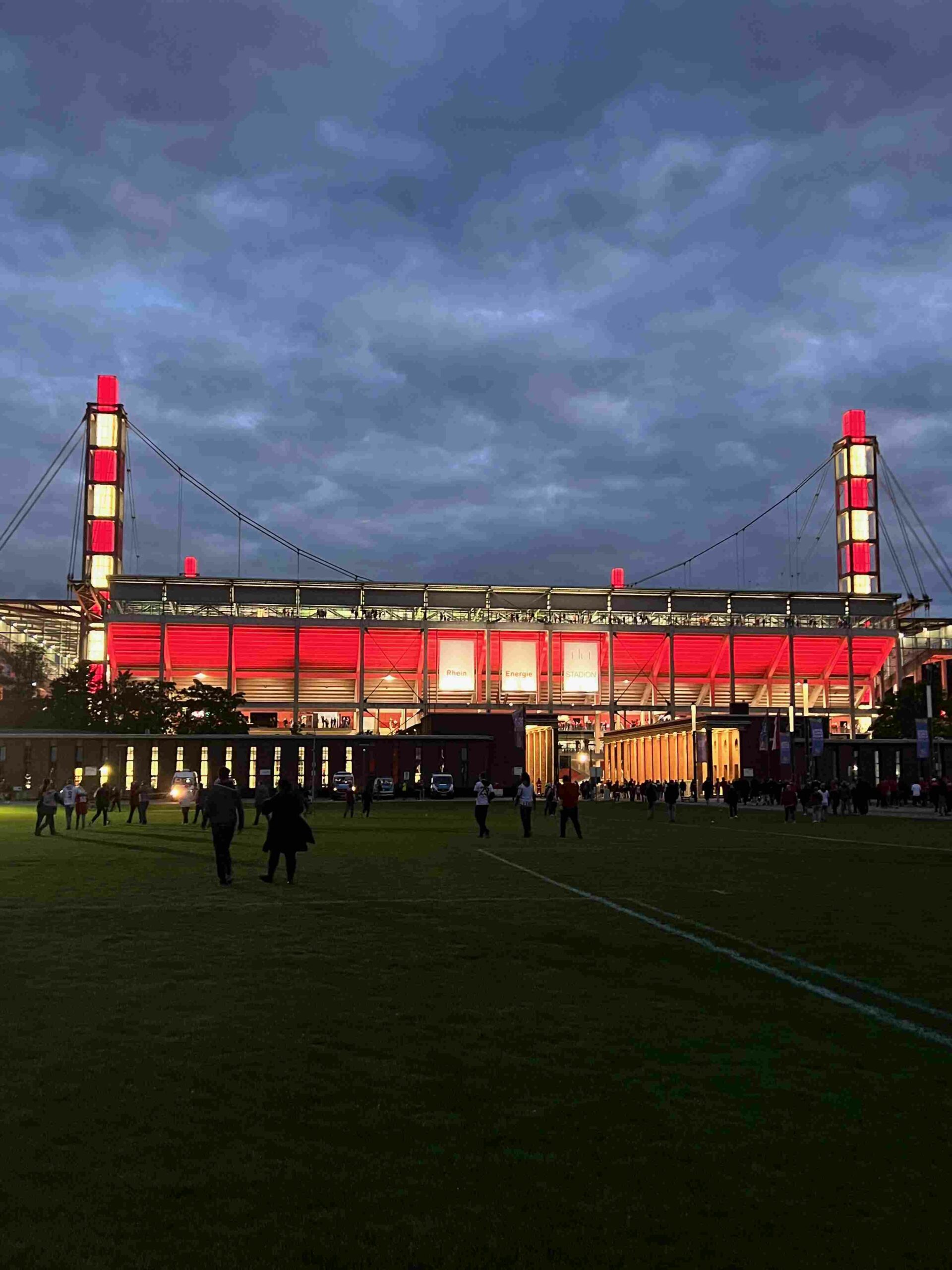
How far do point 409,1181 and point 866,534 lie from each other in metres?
140

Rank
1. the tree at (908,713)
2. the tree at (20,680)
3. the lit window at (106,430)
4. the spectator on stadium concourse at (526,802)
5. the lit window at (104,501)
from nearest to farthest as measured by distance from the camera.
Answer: the spectator on stadium concourse at (526,802)
the tree at (908,713)
the tree at (20,680)
the lit window at (104,501)
the lit window at (106,430)

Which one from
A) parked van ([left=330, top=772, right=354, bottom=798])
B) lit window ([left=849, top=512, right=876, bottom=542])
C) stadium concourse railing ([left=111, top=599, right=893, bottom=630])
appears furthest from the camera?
lit window ([left=849, top=512, right=876, bottom=542])

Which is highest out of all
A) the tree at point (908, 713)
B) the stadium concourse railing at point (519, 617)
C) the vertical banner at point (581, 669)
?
the stadium concourse railing at point (519, 617)

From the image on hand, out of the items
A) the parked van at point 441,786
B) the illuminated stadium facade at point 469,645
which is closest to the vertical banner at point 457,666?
the illuminated stadium facade at point 469,645

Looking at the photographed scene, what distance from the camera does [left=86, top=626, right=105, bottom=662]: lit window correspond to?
387ft

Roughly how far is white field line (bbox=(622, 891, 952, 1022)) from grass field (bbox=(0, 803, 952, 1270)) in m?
0.05

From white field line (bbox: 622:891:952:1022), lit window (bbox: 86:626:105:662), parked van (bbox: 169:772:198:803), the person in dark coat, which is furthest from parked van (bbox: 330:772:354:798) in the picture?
white field line (bbox: 622:891:952:1022)

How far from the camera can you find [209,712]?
87312 millimetres

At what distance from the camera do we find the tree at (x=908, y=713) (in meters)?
90.6

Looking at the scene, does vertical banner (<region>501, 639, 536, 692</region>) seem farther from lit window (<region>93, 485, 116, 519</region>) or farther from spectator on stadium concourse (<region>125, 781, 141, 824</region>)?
spectator on stadium concourse (<region>125, 781, 141, 824</region>)

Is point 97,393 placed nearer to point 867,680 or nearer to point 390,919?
point 867,680

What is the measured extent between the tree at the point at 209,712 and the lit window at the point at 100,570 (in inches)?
1210

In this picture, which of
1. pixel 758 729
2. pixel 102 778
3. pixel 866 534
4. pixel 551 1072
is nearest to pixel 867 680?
pixel 866 534

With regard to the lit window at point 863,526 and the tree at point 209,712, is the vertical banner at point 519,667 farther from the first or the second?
the lit window at point 863,526
